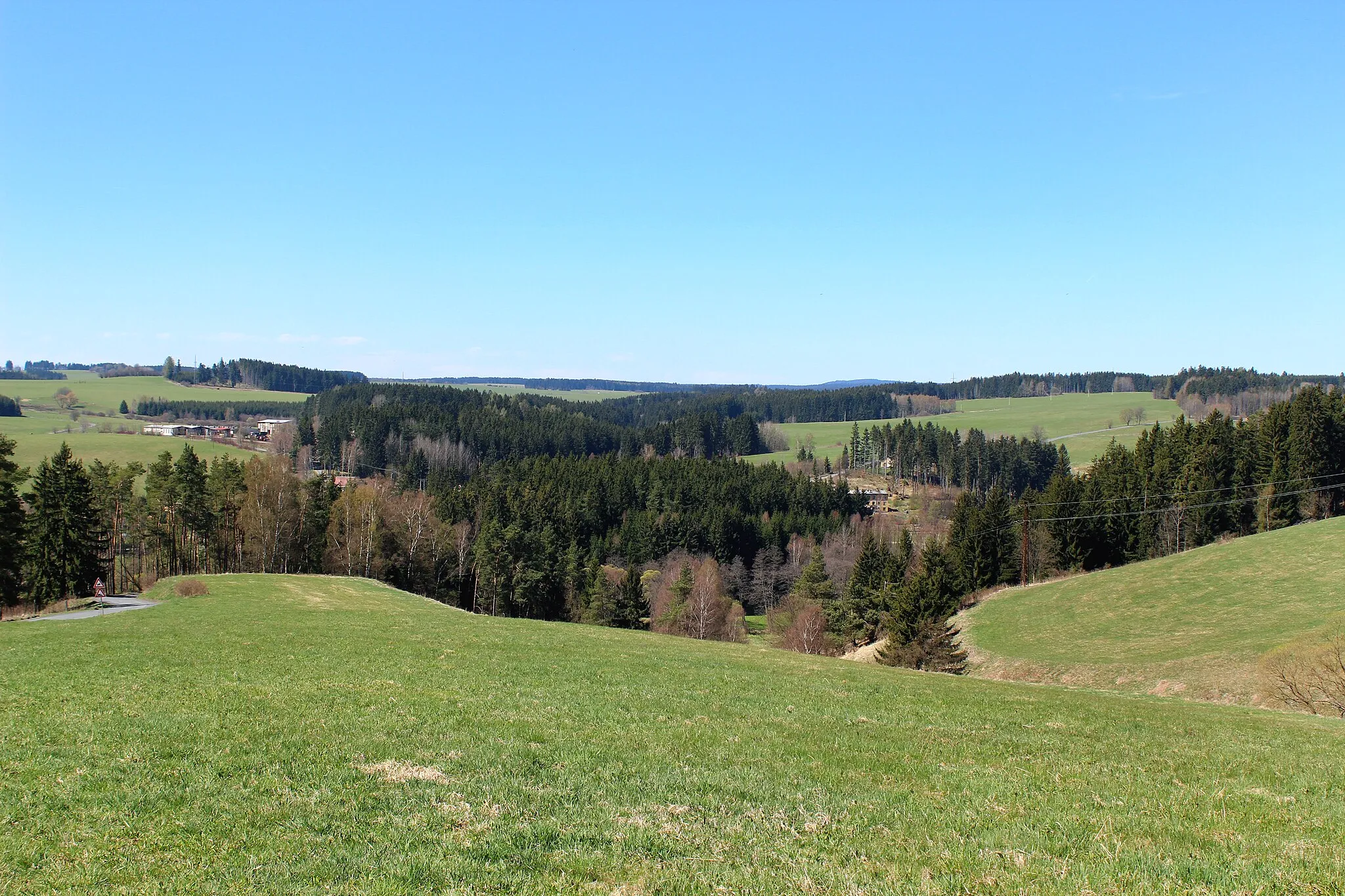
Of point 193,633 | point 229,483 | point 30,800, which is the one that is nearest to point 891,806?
point 30,800

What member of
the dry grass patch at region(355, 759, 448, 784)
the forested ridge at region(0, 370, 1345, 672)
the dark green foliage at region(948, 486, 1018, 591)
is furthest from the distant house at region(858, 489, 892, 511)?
the dry grass patch at region(355, 759, 448, 784)

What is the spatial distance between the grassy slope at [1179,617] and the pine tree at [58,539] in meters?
64.4

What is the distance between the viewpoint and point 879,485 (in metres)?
199

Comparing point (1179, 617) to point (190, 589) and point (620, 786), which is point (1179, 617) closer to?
point (620, 786)

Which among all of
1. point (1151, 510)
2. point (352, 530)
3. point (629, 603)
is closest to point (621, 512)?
point (629, 603)

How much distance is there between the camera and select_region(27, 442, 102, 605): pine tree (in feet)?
191

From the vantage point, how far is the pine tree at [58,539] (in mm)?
58094

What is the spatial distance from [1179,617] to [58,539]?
78.8m

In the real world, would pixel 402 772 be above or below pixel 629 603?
above

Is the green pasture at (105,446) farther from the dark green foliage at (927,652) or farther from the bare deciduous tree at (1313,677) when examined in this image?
the bare deciduous tree at (1313,677)

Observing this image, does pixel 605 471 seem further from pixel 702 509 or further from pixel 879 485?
pixel 879 485

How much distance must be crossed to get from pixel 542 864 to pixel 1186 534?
9779cm

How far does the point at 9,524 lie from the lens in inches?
1986

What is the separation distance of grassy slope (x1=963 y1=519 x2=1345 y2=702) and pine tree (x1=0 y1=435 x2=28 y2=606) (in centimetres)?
6282
